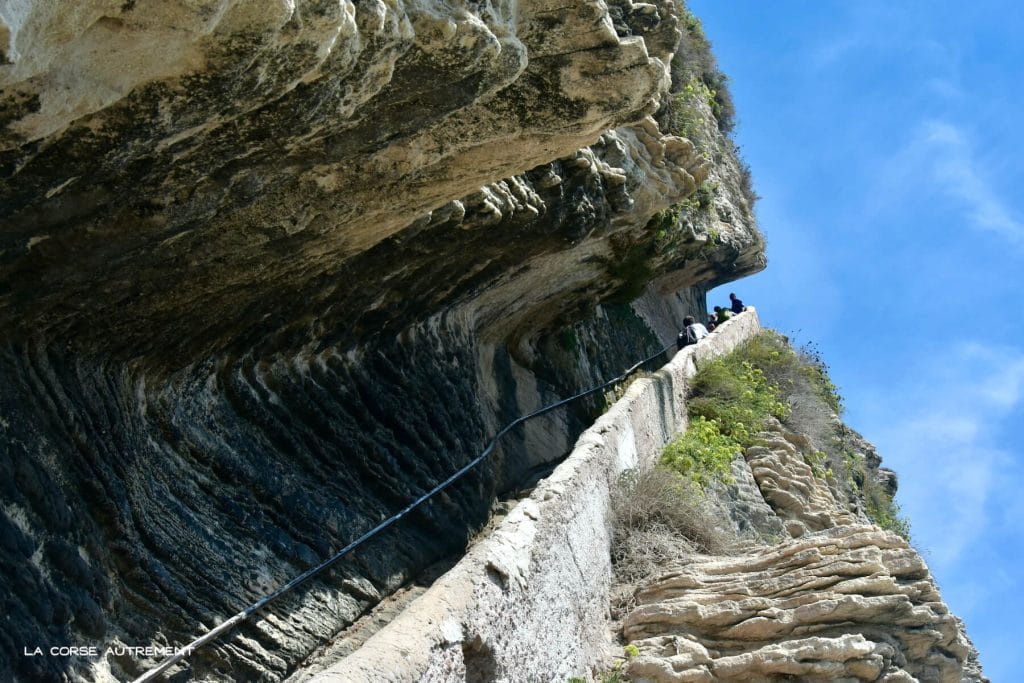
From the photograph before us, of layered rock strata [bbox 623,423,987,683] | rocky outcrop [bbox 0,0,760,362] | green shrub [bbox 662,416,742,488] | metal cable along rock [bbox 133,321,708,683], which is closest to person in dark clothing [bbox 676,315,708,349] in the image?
green shrub [bbox 662,416,742,488]

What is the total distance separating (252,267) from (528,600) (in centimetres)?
235

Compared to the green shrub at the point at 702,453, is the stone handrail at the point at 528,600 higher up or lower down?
lower down

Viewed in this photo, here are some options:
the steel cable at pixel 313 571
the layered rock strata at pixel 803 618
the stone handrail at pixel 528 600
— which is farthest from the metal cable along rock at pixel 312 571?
the layered rock strata at pixel 803 618

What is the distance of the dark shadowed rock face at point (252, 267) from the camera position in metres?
3.70

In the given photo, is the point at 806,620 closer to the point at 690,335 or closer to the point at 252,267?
the point at 252,267

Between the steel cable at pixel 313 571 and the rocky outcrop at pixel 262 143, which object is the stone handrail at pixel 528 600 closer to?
the steel cable at pixel 313 571

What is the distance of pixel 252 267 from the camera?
553cm

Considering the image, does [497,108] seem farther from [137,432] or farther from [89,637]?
[89,637]

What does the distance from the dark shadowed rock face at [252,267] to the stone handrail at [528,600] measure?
3.39ft

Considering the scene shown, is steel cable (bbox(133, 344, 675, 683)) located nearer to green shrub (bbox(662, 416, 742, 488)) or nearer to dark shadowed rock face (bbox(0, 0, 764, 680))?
dark shadowed rock face (bbox(0, 0, 764, 680))

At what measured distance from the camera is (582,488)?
751cm

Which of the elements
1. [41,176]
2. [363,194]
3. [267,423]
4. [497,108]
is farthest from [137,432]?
[497,108]

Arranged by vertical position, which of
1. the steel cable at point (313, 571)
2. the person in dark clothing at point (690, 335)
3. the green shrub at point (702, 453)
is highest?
the person in dark clothing at point (690, 335)

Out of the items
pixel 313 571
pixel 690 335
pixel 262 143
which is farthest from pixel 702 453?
pixel 262 143
